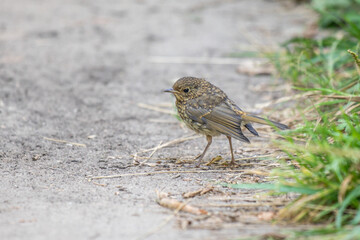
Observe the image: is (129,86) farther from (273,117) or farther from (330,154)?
(330,154)

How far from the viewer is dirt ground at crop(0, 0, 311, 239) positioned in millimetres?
3604

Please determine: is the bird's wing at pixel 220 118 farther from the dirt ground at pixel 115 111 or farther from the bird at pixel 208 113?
the dirt ground at pixel 115 111

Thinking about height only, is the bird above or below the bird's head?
below

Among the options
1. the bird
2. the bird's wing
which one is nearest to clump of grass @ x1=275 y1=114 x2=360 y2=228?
the bird

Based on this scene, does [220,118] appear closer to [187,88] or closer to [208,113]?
[208,113]

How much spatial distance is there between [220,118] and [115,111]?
193 centimetres

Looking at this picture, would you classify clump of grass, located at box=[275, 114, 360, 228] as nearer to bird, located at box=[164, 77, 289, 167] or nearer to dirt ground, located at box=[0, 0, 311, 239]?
dirt ground, located at box=[0, 0, 311, 239]

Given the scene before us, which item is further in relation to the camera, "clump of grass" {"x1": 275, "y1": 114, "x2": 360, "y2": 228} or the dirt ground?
the dirt ground

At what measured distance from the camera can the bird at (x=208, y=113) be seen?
16.5 ft

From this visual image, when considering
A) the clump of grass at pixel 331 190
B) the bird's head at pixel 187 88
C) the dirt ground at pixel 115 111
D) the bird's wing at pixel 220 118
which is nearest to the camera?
the clump of grass at pixel 331 190

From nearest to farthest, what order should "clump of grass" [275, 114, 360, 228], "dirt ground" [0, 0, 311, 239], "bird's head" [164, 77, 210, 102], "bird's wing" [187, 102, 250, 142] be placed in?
1. "clump of grass" [275, 114, 360, 228]
2. "dirt ground" [0, 0, 311, 239]
3. "bird's wing" [187, 102, 250, 142]
4. "bird's head" [164, 77, 210, 102]

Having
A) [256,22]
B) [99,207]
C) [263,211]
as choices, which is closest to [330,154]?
[263,211]

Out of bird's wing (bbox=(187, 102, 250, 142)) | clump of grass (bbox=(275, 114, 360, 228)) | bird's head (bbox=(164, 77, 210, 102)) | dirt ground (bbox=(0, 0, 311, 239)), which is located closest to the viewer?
clump of grass (bbox=(275, 114, 360, 228))

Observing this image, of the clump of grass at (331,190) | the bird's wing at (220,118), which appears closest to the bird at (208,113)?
the bird's wing at (220,118)
